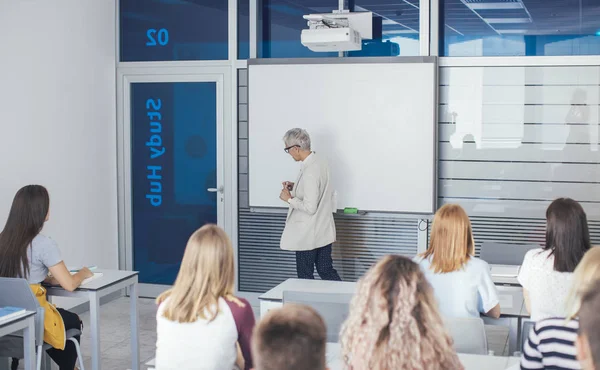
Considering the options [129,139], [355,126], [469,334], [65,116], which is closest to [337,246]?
[355,126]

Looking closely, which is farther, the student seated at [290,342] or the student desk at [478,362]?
the student desk at [478,362]

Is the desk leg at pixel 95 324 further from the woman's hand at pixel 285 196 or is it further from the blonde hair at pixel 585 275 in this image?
the blonde hair at pixel 585 275

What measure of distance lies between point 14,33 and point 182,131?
1804mm

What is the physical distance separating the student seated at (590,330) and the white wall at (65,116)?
4.87 m

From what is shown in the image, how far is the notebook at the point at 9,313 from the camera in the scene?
366 cm

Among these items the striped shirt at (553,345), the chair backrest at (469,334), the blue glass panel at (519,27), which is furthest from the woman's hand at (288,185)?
the striped shirt at (553,345)

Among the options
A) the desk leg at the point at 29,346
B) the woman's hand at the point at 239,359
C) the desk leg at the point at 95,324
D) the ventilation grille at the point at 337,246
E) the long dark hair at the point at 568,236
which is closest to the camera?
the woman's hand at the point at 239,359

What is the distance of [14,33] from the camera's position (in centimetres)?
584

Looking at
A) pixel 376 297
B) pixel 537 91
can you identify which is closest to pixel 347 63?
pixel 537 91

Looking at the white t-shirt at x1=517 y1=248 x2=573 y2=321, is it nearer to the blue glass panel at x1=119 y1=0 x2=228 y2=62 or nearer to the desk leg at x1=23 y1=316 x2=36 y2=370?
the desk leg at x1=23 y1=316 x2=36 y2=370

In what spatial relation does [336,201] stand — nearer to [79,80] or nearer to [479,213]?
[479,213]

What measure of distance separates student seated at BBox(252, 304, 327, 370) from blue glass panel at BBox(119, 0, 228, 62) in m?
5.52

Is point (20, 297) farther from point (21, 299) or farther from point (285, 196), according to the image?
point (285, 196)

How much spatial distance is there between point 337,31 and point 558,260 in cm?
313
